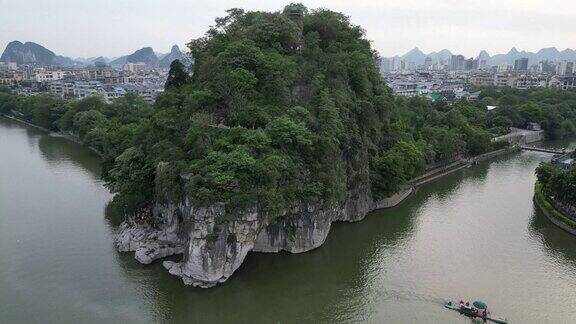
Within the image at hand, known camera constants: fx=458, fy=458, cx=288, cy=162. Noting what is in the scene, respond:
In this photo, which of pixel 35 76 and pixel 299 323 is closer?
pixel 299 323

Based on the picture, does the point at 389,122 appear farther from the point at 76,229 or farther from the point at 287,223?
the point at 76,229

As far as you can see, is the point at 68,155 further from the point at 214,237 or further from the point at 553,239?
the point at 553,239

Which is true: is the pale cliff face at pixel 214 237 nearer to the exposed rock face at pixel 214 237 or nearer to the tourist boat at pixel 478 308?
the exposed rock face at pixel 214 237

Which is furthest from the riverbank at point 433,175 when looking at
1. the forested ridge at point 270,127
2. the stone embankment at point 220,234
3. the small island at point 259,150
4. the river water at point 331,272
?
the stone embankment at point 220,234

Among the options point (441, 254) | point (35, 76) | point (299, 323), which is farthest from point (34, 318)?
point (35, 76)

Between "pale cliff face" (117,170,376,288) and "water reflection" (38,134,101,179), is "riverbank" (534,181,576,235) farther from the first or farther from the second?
"water reflection" (38,134,101,179)
